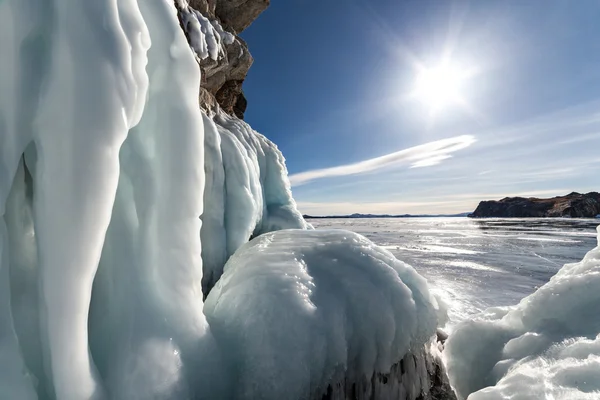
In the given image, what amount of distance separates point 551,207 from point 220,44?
7771 cm

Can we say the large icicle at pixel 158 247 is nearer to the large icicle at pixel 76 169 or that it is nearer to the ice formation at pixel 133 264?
the ice formation at pixel 133 264

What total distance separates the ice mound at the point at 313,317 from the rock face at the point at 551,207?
236 feet

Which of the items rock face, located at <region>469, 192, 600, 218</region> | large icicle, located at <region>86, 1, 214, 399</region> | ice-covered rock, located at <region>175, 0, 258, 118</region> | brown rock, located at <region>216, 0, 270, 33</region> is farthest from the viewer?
rock face, located at <region>469, 192, 600, 218</region>

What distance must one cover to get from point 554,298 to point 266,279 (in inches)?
80.0

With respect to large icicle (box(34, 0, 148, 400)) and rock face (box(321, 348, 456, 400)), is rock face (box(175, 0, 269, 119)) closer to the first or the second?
large icicle (box(34, 0, 148, 400))

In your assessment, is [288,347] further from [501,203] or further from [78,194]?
[501,203]

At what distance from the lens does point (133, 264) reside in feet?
6.12

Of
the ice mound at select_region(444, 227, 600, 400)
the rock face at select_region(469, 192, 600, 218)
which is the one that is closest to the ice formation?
the ice mound at select_region(444, 227, 600, 400)

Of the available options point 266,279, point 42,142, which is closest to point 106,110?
point 42,142

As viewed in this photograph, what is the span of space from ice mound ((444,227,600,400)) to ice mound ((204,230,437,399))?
35 cm

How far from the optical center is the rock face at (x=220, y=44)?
543 cm

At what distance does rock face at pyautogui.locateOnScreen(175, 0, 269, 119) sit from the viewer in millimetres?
5432

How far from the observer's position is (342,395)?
202 cm

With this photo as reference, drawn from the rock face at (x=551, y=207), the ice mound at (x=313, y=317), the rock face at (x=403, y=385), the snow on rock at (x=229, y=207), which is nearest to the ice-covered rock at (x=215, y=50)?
the snow on rock at (x=229, y=207)
